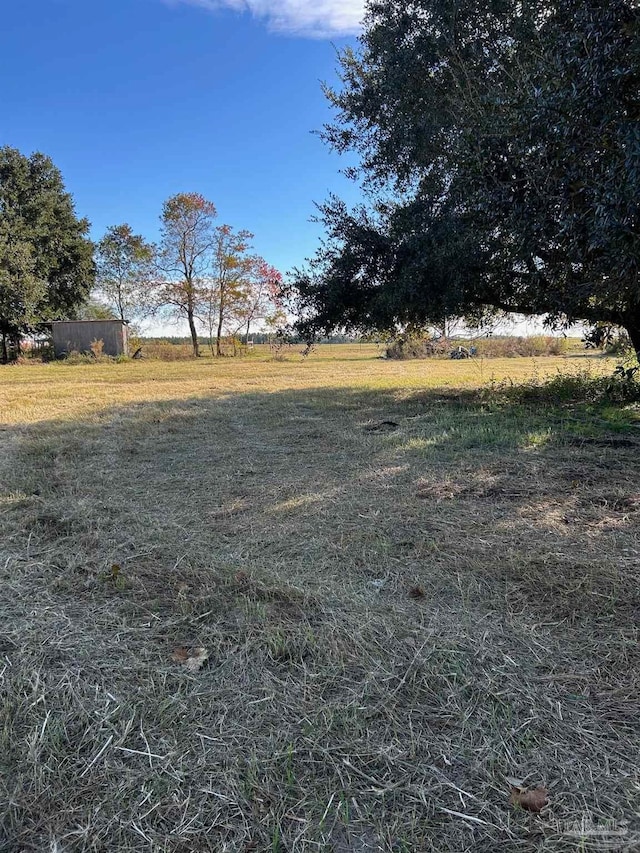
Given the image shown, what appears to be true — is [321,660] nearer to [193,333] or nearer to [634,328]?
[634,328]

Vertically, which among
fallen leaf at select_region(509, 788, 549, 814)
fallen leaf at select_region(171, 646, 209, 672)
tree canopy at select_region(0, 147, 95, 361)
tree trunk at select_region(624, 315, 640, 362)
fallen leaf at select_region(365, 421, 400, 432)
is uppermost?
tree canopy at select_region(0, 147, 95, 361)

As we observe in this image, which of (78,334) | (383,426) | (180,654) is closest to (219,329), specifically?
(78,334)

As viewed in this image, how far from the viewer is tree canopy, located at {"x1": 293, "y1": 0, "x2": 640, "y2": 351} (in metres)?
3.10

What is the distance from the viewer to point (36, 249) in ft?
72.5

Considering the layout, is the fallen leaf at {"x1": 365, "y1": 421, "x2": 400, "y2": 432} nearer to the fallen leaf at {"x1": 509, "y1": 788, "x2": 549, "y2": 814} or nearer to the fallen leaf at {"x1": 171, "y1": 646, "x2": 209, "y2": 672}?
the fallen leaf at {"x1": 171, "y1": 646, "x2": 209, "y2": 672}

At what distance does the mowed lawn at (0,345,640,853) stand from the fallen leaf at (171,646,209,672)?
0.05 ft

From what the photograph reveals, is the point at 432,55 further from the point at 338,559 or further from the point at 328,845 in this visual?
the point at 328,845

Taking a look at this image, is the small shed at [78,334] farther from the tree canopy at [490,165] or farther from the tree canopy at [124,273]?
the tree canopy at [490,165]

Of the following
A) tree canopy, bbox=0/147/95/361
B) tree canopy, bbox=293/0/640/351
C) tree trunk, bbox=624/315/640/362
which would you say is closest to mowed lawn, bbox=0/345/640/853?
tree canopy, bbox=293/0/640/351

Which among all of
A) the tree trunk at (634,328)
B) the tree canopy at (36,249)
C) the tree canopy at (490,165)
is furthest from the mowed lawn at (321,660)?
the tree canopy at (36,249)

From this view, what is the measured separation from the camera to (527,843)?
1124 mm

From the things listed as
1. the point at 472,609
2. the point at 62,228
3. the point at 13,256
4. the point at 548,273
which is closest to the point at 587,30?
the point at 548,273

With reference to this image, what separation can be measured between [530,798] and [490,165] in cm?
425

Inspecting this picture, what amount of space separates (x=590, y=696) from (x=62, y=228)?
28731 millimetres
